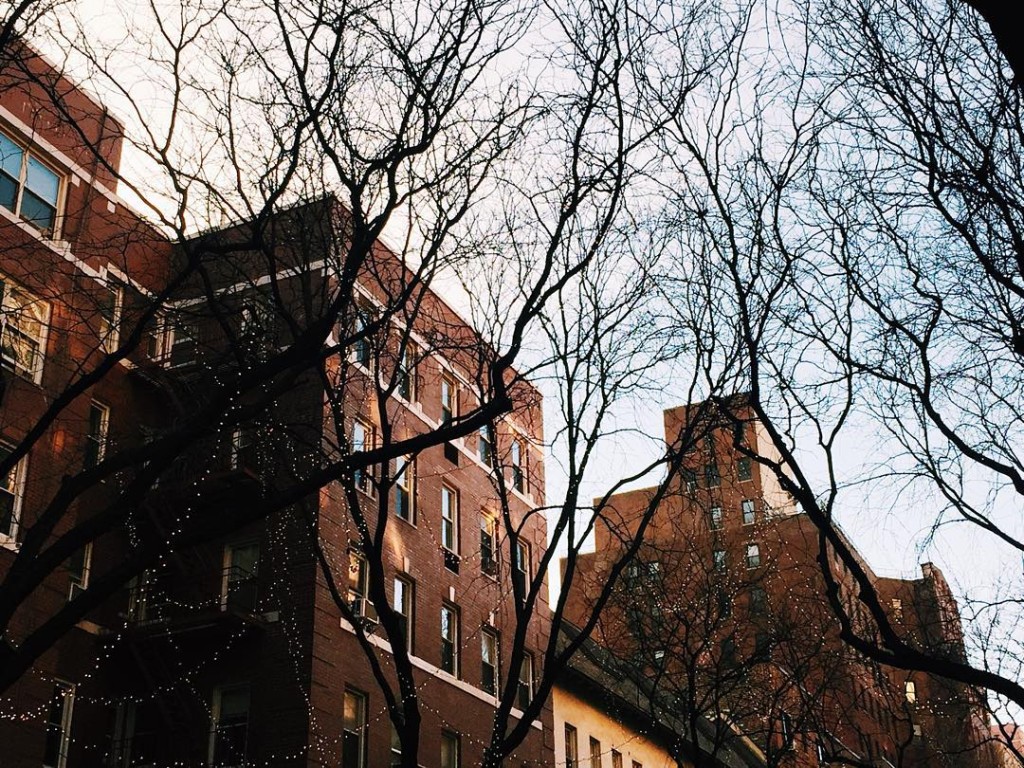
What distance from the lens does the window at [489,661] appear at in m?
29.3

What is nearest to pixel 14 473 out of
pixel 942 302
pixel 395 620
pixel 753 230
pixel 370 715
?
pixel 370 715

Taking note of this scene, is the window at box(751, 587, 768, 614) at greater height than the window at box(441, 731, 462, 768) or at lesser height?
greater

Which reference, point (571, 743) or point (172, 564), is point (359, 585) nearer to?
point (172, 564)

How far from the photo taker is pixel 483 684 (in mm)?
29172

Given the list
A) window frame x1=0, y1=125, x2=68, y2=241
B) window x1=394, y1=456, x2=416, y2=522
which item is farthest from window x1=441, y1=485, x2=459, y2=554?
window frame x1=0, y1=125, x2=68, y2=241

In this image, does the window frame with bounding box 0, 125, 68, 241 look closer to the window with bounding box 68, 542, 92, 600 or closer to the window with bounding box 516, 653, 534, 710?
the window with bounding box 68, 542, 92, 600

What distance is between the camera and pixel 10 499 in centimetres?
2159

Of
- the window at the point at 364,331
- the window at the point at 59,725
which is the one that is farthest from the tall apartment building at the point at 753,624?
the window at the point at 59,725

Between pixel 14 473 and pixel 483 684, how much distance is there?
1197 cm

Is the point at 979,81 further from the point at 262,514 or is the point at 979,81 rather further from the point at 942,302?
the point at 262,514

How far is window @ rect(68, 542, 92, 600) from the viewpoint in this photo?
22.5 meters

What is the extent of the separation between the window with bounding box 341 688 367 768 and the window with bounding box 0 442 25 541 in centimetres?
685

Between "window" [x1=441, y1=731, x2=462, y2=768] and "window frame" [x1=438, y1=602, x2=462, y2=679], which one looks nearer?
"window" [x1=441, y1=731, x2=462, y2=768]

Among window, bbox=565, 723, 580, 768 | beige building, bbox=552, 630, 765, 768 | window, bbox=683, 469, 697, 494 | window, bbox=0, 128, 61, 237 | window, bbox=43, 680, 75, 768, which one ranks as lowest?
window, bbox=43, 680, 75, 768
